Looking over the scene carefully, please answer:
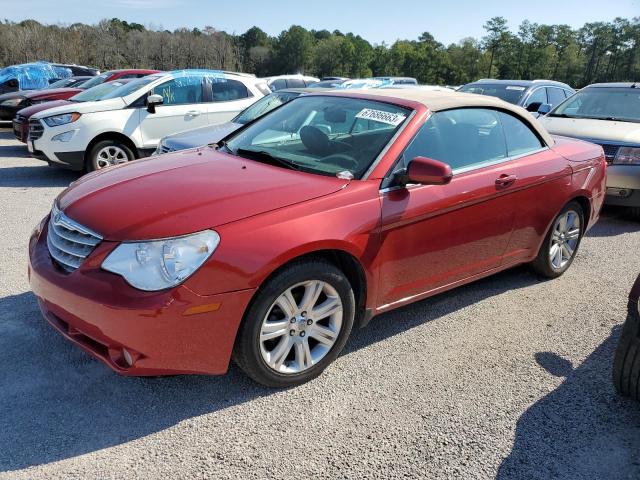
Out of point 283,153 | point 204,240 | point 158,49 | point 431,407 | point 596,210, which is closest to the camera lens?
point 204,240

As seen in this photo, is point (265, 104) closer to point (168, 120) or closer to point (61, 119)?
point (168, 120)

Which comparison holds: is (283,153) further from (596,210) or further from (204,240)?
Result: (596,210)

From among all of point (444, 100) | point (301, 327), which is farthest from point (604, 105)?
point (301, 327)

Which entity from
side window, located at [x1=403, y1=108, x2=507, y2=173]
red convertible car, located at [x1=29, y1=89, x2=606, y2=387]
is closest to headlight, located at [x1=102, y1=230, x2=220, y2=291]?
red convertible car, located at [x1=29, y1=89, x2=606, y2=387]

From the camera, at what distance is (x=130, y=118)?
823cm

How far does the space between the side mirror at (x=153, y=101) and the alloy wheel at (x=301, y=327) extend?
6.15 m

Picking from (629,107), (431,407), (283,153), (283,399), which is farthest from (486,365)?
(629,107)

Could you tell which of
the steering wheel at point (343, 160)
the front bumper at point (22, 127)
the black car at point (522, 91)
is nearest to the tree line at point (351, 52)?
the front bumper at point (22, 127)

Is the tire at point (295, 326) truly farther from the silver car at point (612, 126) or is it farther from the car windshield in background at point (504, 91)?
the car windshield in background at point (504, 91)

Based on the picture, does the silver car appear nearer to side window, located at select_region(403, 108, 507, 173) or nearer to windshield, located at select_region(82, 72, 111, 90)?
side window, located at select_region(403, 108, 507, 173)

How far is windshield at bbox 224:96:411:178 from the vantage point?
3367 mm

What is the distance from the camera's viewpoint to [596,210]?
16.2 ft

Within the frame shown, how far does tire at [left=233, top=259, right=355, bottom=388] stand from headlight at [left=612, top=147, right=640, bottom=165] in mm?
5030

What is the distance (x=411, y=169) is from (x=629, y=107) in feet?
19.6
